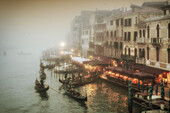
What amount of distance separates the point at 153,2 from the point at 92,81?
22271 millimetres

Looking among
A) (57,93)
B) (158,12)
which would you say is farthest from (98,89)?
(158,12)

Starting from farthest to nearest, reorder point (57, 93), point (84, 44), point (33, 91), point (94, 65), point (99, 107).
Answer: point (84, 44)
point (94, 65)
point (33, 91)
point (57, 93)
point (99, 107)

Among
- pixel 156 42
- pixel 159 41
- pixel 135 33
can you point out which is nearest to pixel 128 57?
pixel 135 33

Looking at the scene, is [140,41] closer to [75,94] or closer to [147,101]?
[147,101]

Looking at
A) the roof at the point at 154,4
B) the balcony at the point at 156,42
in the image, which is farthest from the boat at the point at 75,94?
the roof at the point at 154,4

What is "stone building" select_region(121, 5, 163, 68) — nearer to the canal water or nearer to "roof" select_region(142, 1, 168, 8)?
"roof" select_region(142, 1, 168, 8)

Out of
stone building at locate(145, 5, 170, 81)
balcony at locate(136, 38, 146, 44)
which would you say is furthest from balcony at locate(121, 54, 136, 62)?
stone building at locate(145, 5, 170, 81)

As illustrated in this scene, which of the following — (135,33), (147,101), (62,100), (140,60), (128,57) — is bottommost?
(62,100)

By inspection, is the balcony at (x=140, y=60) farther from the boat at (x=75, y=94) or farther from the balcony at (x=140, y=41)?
the boat at (x=75, y=94)

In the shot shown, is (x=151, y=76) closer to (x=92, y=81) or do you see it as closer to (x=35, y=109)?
(x=92, y=81)

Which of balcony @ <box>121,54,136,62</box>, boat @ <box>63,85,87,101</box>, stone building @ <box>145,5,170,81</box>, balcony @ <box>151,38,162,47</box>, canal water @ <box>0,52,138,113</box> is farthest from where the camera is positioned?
balcony @ <box>121,54,136,62</box>

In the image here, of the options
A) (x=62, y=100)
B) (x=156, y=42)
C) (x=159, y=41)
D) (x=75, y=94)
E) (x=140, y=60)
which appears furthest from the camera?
(x=140, y=60)

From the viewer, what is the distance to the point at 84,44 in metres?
73.2

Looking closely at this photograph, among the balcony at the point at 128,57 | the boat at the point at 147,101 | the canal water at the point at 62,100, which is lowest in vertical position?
the canal water at the point at 62,100
